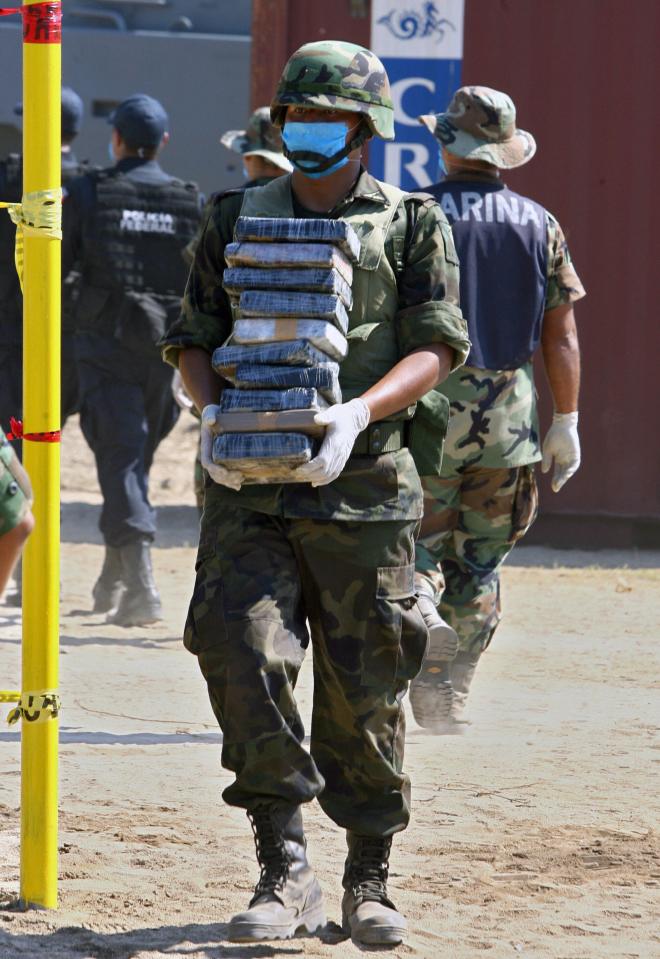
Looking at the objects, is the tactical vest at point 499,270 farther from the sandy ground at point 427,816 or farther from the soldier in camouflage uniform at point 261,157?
the soldier in camouflage uniform at point 261,157

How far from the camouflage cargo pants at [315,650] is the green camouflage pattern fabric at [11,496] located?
946 millimetres

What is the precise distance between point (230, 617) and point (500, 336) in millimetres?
2135

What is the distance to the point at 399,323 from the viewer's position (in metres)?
3.64

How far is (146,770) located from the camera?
193 inches

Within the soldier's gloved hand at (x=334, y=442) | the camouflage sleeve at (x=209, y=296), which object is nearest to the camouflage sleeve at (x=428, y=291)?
the soldier's gloved hand at (x=334, y=442)

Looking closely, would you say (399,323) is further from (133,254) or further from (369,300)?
(133,254)

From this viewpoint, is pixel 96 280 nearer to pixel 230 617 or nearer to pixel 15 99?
pixel 230 617

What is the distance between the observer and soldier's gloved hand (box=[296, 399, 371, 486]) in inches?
133

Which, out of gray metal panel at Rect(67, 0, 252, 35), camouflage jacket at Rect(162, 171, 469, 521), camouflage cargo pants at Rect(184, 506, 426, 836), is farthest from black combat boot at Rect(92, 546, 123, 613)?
gray metal panel at Rect(67, 0, 252, 35)

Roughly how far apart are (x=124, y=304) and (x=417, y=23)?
108 inches

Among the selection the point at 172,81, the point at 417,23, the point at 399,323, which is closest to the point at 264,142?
the point at 417,23

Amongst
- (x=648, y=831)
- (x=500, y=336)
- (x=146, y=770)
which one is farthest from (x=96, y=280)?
(x=648, y=831)

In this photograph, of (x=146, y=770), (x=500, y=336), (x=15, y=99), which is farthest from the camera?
(x=15, y=99)

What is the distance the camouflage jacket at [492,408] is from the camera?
537 cm
